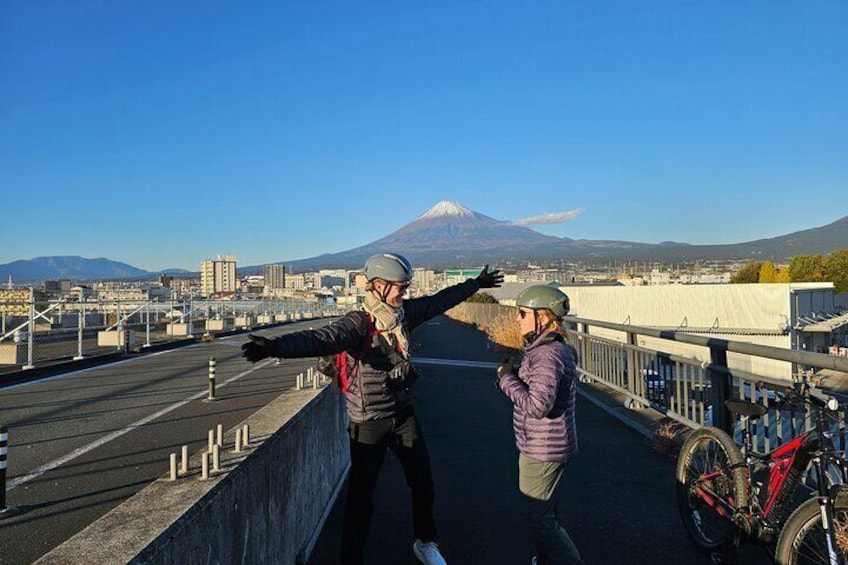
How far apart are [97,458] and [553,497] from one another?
19.4 ft

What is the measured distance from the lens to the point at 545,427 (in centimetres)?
395

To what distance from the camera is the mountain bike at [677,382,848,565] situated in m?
3.49

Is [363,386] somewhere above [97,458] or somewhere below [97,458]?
above

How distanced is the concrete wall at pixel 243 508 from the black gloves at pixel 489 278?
1678mm

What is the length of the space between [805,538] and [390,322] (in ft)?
8.39

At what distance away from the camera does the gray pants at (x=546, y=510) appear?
12.8 ft

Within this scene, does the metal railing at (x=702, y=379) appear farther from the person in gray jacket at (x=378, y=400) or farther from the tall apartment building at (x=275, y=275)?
the tall apartment building at (x=275, y=275)

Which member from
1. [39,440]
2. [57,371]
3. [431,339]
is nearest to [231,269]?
[431,339]

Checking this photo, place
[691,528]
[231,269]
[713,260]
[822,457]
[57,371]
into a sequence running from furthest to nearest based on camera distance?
[713,260] → [231,269] → [57,371] → [691,528] → [822,457]

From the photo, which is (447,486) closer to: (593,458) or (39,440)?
(593,458)

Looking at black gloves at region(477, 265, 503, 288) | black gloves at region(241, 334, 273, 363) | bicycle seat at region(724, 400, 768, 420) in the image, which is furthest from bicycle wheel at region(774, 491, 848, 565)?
black gloves at region(241, 334, 273, 363)

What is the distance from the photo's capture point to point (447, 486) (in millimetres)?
6512

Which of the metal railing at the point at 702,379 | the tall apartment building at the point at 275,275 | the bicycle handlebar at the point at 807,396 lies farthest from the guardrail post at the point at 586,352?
the tall apartment building at the point at 275,275

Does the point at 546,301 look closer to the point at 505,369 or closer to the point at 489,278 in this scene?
the point at 505,369
